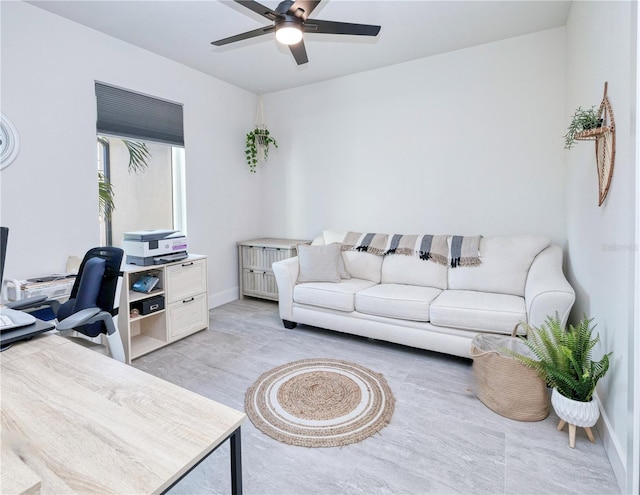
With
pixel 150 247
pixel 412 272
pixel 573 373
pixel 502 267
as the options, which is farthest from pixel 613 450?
pixel 150 247

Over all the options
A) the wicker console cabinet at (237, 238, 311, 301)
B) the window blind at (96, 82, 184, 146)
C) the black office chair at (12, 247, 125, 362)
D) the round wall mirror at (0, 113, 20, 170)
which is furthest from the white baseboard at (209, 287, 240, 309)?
the round wall mirror at (0, 113, 20, 170)

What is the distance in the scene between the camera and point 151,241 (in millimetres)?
3008

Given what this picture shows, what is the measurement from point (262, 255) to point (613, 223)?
11.2 feet

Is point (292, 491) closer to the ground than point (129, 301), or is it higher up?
closer to the ground

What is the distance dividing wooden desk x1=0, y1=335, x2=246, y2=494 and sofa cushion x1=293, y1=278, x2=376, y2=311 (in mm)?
2202

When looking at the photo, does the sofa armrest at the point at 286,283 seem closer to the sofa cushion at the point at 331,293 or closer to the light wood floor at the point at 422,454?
the sofa cushion at the point at 331,293

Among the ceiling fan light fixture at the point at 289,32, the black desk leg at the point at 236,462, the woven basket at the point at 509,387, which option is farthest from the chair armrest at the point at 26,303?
the woven basket at the point at 509,387

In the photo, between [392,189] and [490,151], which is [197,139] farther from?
[490,151]

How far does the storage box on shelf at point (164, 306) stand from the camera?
2.89 meters

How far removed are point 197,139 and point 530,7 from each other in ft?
10.8

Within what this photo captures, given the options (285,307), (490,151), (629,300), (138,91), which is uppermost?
(138,91)

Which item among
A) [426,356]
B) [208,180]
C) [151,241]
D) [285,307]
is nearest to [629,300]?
[426,356]

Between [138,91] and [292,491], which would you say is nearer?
[292,491]

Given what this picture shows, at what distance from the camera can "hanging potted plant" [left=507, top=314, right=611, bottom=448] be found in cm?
174
